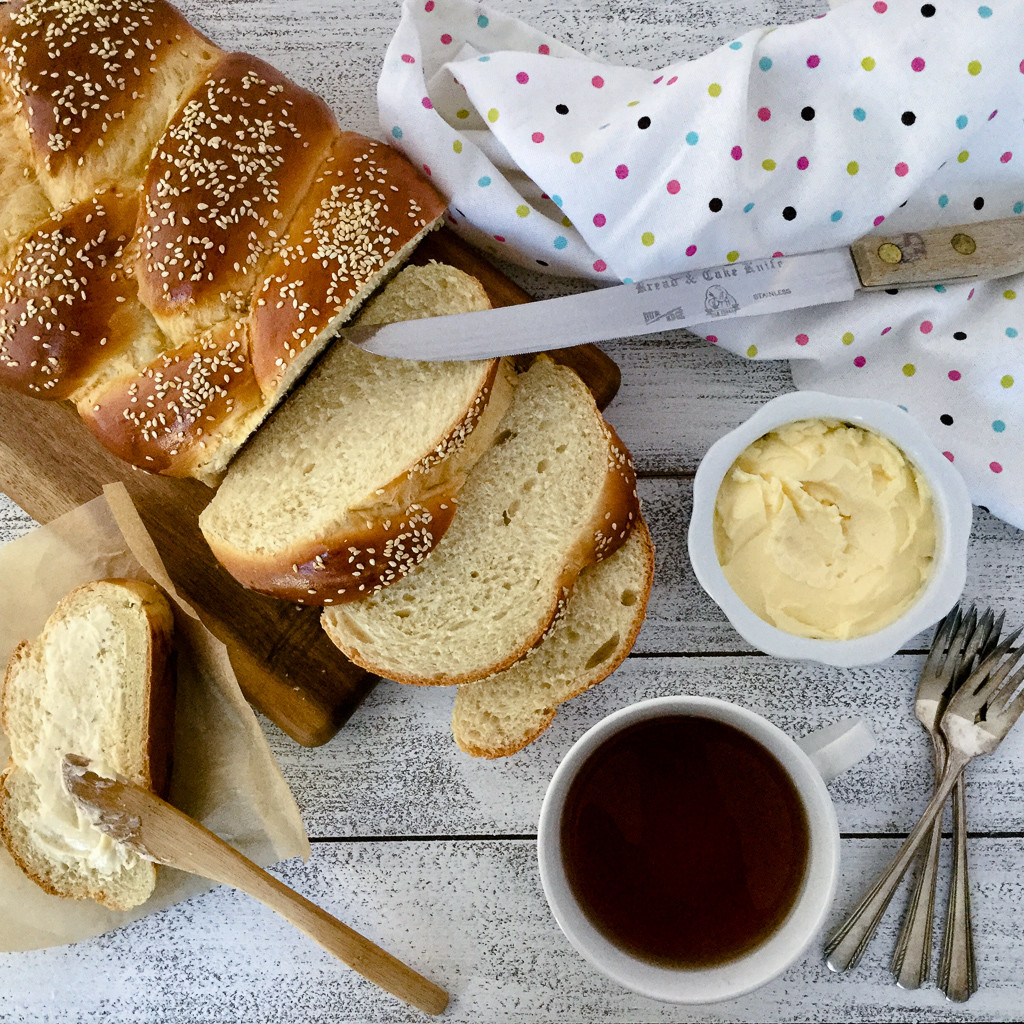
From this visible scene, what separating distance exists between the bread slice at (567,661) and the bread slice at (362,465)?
0.82 ft

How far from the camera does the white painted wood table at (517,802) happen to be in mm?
1411

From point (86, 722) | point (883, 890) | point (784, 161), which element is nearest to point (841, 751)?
point (883, 890)

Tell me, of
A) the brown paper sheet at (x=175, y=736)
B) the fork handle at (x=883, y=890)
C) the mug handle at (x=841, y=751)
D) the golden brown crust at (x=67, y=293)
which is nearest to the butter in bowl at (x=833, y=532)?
the mug handle at (x=841, y=751)

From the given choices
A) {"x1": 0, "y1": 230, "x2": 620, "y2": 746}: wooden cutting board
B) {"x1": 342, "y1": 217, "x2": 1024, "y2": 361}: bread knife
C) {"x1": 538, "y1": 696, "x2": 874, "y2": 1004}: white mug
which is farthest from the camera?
{"x1": 0, "y1": 230, "x2": 620, "y2": 746}: wooden cutting board

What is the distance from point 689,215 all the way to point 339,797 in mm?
1042

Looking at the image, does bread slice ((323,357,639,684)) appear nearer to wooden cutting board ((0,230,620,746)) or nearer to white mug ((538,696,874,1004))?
wooden cutting board ((0,230,620,746))

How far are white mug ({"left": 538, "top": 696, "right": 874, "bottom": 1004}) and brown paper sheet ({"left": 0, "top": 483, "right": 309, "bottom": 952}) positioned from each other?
0.41 metres

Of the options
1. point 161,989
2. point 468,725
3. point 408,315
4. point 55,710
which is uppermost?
point 408,315

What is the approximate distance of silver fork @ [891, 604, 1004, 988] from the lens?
135 cm

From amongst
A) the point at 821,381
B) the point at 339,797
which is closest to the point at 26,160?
the point at 339,797

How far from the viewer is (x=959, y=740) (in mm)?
1355

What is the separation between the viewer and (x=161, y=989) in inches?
57.2

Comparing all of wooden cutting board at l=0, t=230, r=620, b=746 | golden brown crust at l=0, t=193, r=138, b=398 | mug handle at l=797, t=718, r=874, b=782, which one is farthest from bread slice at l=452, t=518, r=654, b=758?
golden brown crust at l=0, t=193, r=138, b=398

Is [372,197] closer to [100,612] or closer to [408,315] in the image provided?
[408,315]
